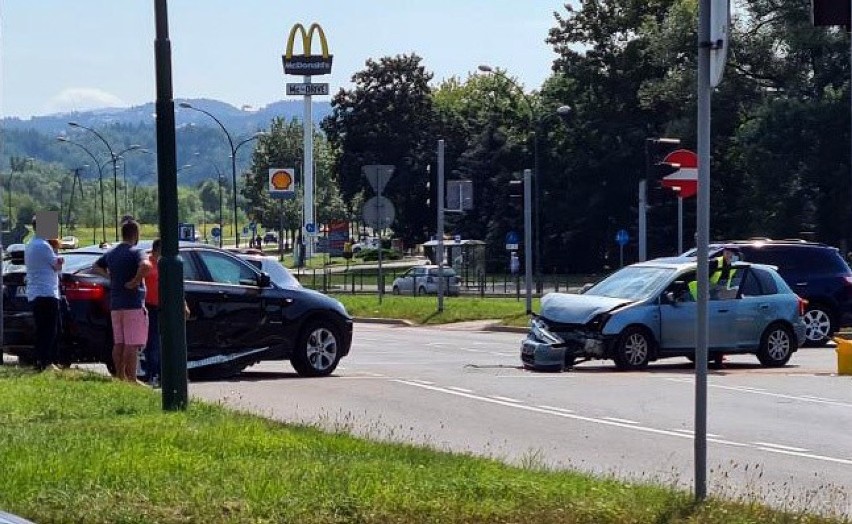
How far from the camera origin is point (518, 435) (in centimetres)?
1445

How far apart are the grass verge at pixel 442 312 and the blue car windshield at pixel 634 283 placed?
16391 mm

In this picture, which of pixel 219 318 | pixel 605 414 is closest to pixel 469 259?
pixel 219 318

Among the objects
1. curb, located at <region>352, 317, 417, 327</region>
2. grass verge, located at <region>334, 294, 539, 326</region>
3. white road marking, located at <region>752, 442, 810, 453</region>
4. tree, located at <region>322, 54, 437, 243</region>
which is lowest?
curb, located at <region>352, 317, 417, 327</region>

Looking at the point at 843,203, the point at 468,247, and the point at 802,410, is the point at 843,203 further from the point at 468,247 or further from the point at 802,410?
the point at 802,410

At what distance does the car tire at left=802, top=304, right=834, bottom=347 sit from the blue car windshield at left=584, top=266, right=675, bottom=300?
276 inches

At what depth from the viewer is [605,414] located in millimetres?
16422

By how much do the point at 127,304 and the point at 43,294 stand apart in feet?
4.14

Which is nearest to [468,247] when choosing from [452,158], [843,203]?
[843,203]

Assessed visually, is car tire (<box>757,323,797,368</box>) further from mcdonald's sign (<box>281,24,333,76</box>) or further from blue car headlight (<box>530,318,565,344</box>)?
mcdonald's sign (<box>281,24,333,76</box>)

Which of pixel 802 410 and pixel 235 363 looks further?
pixel 235 363

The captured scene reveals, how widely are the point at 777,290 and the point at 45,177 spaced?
115 metres

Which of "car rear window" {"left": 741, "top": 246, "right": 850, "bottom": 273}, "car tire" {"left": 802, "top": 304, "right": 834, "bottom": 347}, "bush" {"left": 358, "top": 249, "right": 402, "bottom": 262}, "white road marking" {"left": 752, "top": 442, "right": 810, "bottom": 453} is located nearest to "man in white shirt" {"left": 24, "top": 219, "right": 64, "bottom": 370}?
"white road marking" {"left": 752, "top": 442, "right": 810, "bottom": 453}

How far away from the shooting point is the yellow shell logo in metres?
87.2

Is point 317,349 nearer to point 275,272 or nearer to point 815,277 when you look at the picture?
point 275,272
